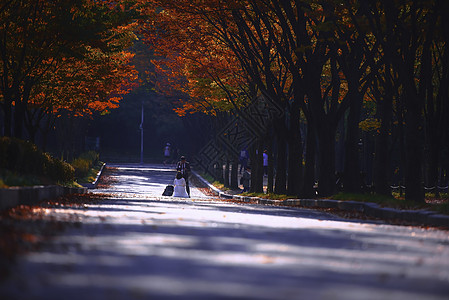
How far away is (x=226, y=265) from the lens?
7.05 meters

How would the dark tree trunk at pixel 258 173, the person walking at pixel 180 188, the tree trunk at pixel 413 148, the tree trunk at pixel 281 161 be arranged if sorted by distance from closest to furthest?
the tree trunk at pixel 413 148, the tree trunk at pixel 281 161, the person walking at pixel 180 188, the dark tree trunk at pixel 258 173

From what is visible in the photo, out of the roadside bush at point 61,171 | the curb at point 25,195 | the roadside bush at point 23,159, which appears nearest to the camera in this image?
the curb at point 25,195

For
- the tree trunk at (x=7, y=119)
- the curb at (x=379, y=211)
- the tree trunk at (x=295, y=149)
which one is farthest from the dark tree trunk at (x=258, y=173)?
the tree trunk at (x=7, y=119)

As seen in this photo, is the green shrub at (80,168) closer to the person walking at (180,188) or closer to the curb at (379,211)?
the person walking at (180,188)

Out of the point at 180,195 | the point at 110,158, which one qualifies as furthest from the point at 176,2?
the point at 110,158

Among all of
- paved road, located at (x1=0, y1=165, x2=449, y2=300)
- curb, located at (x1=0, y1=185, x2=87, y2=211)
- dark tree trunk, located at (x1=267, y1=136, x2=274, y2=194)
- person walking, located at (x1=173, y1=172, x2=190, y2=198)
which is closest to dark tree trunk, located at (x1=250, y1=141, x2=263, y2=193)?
dark tree trunk, located at (x1=267, y1=136, x2=274, y2=194)

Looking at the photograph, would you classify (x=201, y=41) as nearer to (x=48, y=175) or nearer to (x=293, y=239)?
(x=48, y=175)

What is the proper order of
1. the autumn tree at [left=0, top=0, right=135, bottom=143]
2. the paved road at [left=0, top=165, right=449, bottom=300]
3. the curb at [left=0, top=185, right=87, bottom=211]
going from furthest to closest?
the autumn tree at [left=0, top=0, right=135, bottom=143]
the curb at [left=0, top=185, right=87, bottom=211]
the paved road at [left=0, top=165, right=449, bottom=300]

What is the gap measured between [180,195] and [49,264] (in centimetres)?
3188

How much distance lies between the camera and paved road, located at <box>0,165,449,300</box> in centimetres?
554

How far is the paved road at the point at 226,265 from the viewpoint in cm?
554

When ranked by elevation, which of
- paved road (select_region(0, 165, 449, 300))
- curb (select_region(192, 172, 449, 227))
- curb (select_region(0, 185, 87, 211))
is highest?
curb (select_region(0, 185, 87, 211))

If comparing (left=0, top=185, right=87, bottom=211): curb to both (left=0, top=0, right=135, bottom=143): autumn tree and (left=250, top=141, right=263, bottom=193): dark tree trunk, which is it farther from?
(left=250, top=141, right=263, bottom=193): dark tree trunk

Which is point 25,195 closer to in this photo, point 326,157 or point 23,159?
point 23,159
